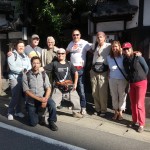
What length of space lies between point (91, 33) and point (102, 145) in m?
4.28

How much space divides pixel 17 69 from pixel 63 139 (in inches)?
84.0

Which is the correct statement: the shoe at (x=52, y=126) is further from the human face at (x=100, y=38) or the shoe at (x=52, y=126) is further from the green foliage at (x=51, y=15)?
the green foliage at (x=51, y=15)

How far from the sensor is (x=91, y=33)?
8.57 meters

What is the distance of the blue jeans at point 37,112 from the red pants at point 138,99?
5.70 feet

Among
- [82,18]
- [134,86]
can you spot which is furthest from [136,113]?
[82,18]

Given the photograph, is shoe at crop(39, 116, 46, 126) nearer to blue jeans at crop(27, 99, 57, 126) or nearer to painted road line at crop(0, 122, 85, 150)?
blue jeans at crop(27, 99, 57, 126)

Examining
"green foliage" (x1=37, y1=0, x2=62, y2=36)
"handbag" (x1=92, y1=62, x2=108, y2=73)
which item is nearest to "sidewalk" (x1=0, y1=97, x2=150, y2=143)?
"handbag" (x1=92, y1=62, x2=108, y2=73)

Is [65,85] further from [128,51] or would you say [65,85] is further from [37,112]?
[128,51]

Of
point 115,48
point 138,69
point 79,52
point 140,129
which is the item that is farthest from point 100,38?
point 140,129

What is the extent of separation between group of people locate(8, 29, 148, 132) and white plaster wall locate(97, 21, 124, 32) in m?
1.49

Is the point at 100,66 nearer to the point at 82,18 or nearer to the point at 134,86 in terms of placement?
the point at 134,86

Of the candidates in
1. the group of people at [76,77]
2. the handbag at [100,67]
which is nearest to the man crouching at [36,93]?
the group of people at [76,77]

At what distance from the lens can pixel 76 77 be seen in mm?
6582

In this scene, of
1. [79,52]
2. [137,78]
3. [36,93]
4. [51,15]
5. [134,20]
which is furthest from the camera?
[51,15]
